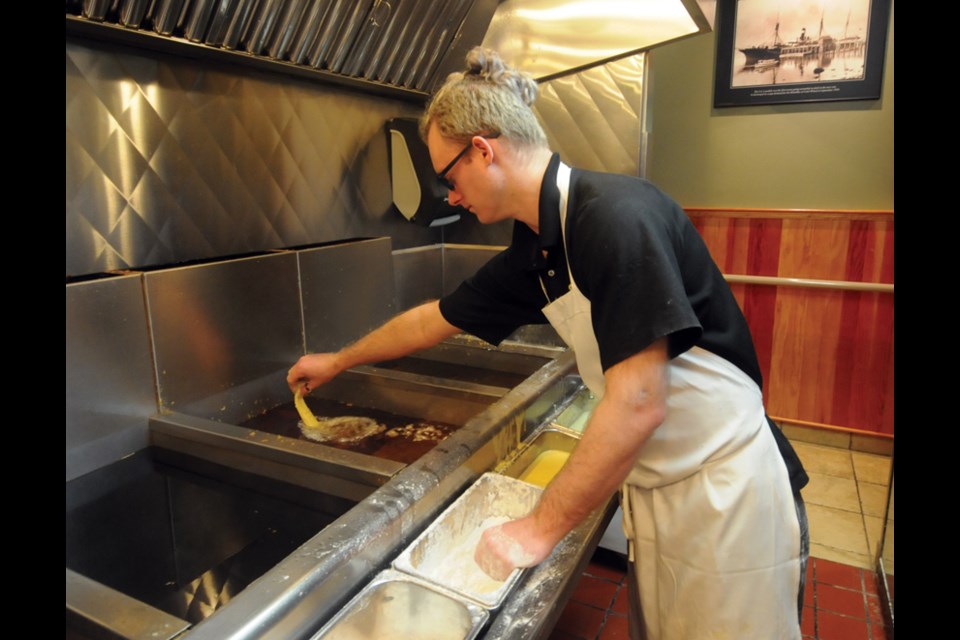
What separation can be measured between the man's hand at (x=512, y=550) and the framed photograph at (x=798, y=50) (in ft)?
10.8

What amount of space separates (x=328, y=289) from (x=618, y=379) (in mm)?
1437

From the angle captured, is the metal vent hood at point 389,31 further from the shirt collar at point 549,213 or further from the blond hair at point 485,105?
the shirt collar at point 549,213

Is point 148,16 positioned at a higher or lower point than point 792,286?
higher

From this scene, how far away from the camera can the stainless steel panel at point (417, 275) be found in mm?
2709

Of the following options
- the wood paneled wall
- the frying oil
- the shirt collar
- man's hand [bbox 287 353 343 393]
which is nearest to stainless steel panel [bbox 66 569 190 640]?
man's hand [bbox 287 353 343 393]

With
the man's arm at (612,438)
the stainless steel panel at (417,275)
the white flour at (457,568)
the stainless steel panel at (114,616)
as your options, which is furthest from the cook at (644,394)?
the stainless steel panel at (417,275)

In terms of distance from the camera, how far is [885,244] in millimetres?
3352

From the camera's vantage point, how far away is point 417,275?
2.83 metres

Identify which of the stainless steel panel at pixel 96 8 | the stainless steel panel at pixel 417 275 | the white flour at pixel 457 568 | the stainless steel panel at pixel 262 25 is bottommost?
the white flour at pixel 457 568

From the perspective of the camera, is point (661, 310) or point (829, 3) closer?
point (661, 310)
